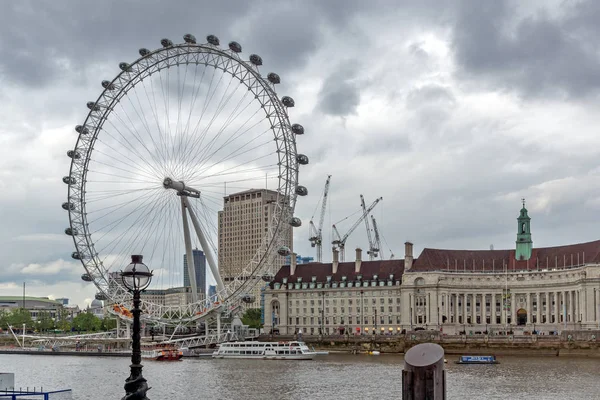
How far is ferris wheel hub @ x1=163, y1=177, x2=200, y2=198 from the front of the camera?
90562 millimetres

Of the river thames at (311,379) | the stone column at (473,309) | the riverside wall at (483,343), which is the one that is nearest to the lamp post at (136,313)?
the river thames at (311,379)

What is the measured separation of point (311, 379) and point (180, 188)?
109ft

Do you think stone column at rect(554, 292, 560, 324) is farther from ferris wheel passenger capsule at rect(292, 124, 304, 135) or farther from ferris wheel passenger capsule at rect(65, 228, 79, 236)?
ferris wheel passenger capsule at rect(65, 228, 79, 236)

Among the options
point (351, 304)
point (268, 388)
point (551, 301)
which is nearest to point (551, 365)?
point (268, 388)

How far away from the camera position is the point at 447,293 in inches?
5748

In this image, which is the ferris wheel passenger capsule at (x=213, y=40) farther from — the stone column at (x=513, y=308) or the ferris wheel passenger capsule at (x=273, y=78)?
the stone column at (x=513, y=308)

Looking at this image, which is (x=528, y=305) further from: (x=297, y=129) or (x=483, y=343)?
(x=297, y=129)

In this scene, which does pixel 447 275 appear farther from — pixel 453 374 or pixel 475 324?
pixel 453 374

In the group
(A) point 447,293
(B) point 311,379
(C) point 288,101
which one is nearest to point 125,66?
(C) point 288,101

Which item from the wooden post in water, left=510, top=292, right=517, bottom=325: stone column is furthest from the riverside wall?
the wooden post in water

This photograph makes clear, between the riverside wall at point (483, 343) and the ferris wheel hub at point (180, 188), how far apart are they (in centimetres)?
3772

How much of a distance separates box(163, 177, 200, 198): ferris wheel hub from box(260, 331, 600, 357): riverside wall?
3772cm

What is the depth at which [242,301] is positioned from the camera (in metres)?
115

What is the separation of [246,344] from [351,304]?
46.1 meters
